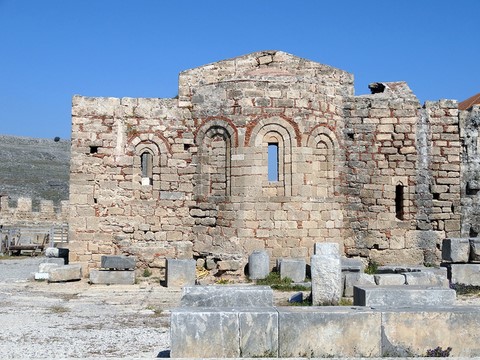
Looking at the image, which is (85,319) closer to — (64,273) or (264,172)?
(64,273)

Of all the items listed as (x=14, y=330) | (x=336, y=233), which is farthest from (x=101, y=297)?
(x=336, y=233)

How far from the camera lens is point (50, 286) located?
1423cm

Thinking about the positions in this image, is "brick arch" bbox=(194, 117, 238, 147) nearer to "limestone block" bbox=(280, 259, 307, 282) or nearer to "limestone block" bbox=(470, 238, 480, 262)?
"limestone block" bbox=(280, 259, 307, 282)

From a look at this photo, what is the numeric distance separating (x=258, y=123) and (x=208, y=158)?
162 centimetres

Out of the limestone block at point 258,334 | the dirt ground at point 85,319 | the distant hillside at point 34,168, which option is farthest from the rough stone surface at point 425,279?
the distant hillside at point 34,168

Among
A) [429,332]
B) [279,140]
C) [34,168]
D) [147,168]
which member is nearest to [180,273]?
[279,140]

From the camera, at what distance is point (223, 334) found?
6.79 meters

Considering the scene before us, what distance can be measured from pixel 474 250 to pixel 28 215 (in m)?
23.9

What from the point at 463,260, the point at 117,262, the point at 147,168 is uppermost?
the point at 147,168

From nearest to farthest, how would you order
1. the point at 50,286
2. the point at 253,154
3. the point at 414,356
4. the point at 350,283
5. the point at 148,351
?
the point at 414,356
the point at 148,351
the point at 350,283
the point at 50,286
the point at 253,154

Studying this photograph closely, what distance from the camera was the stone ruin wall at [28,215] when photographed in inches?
1228

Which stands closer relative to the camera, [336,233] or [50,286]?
[50,286]

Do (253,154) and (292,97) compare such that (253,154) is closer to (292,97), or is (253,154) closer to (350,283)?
(292,97)

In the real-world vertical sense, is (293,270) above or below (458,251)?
below
